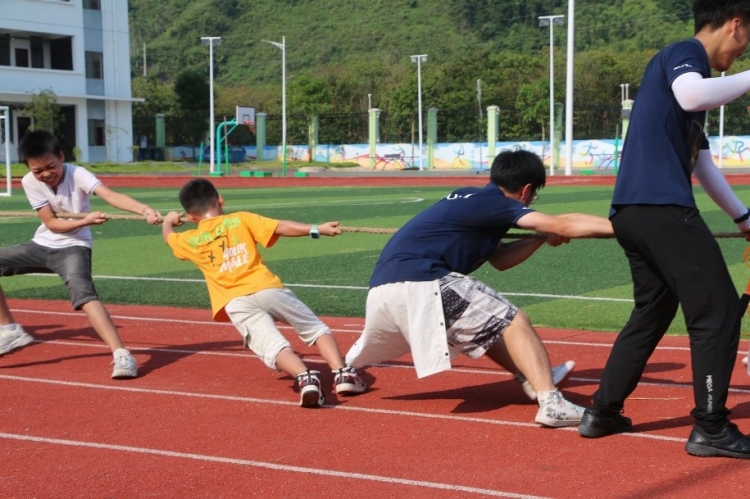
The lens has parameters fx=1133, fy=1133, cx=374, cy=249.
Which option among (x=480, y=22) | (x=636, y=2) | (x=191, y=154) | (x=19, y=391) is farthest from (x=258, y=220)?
(x=480, y=22)

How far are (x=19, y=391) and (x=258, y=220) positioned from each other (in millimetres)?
1864

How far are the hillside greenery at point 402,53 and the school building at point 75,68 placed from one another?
9295 mm

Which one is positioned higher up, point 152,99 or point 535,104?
point 152,99

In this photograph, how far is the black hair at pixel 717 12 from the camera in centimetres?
504

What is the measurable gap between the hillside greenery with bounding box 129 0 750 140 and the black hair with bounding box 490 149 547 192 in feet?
174

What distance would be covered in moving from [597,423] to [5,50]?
191 ft

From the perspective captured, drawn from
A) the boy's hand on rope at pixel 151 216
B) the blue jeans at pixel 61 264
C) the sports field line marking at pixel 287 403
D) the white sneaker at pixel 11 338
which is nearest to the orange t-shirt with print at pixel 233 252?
the sports field line marking at pixel 287 403

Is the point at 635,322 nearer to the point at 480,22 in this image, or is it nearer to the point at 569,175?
the point at 569,175

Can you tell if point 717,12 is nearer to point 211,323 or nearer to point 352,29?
point 211,323

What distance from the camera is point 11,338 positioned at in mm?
8500

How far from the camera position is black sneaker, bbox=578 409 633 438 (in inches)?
221

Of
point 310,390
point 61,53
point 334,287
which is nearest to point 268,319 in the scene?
point 310,390

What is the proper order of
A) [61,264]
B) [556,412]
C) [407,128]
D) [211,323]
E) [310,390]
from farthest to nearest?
[407,128] → [211,323] → [61,264] → [310,390] → [556,412]

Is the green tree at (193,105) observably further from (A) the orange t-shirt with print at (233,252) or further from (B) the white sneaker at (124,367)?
(A) the orange t-shirt with print at (233,252)
